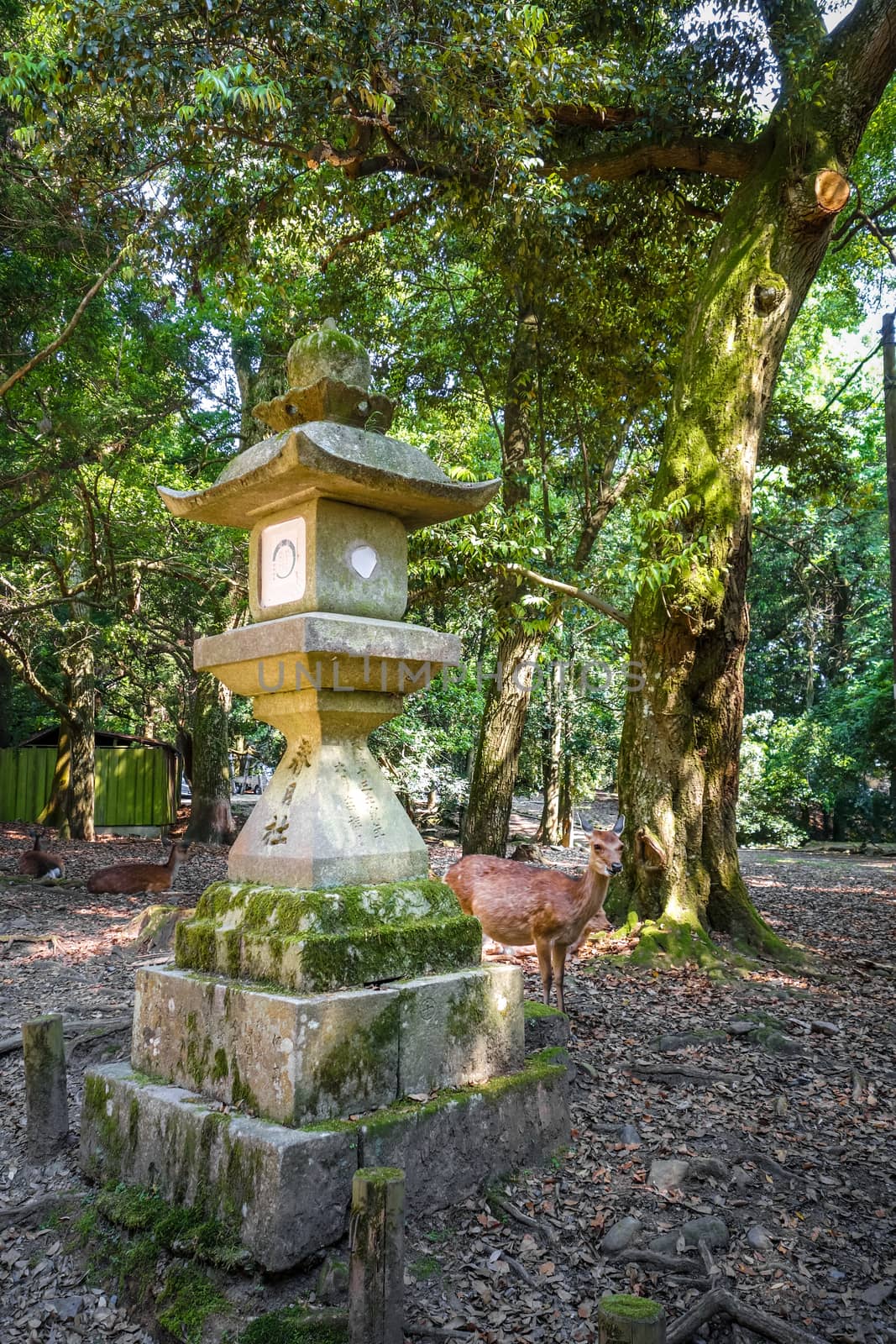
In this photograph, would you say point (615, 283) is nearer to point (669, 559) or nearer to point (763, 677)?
point (669, 559)

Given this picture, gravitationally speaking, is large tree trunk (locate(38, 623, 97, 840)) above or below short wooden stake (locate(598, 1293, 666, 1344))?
above

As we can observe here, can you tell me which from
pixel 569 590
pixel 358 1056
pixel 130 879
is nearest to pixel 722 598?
pixel 569 590

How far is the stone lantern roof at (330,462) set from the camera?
3961 millimetres

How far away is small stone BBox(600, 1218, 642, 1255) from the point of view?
11.2ft

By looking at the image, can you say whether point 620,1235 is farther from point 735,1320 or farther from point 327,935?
point 327,935

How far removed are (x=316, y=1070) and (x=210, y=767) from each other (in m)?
13.7

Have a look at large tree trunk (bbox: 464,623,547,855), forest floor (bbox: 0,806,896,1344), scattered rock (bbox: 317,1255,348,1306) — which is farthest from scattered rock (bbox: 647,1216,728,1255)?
large tree trunk (bbox: 464,623,547,855)

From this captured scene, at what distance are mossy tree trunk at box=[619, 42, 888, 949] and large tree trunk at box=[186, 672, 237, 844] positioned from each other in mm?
9607

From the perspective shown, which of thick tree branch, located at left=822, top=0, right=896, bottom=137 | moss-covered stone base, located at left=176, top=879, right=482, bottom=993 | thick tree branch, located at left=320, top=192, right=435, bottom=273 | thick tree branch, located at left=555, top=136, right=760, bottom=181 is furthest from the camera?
thick tree branch, located at left=320, top=192, right=435, bottom=273

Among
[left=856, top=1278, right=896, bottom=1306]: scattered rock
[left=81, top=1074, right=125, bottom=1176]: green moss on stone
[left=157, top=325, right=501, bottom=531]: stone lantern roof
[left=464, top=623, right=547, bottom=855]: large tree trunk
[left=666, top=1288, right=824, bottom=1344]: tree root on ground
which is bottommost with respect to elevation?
[left=856, top=1278, right=896, bottom=1306]: scattered rock

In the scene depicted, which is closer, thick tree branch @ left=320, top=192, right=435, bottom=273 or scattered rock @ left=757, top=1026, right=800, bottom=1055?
scattered rock @ left=757, top=1026, right=800, bottom=1055

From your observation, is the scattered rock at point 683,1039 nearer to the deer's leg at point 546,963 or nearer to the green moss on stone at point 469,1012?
the deer's leg at point 546,963

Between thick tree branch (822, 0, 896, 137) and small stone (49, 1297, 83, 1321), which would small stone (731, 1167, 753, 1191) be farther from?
thick tree branch (822, 0, 896, 137)

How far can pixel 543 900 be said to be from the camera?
20.4 feet
